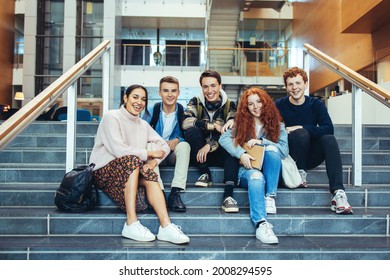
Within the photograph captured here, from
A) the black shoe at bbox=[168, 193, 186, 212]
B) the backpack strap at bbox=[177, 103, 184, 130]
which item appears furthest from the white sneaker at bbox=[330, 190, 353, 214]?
the backpack strap at bbox=[177, 103, 184, 130]

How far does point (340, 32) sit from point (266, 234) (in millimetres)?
7520

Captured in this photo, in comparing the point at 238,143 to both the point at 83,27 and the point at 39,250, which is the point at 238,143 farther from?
the point at 83,27

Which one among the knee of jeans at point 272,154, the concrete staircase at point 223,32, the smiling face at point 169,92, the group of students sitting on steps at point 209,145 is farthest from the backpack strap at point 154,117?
the concrete staircase at point 223,32

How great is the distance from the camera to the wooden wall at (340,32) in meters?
7.42

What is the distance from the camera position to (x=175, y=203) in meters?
2.60

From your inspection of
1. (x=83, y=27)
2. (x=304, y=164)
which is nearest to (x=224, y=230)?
(x=304, y=164)

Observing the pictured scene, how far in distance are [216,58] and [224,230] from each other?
9.22 metres

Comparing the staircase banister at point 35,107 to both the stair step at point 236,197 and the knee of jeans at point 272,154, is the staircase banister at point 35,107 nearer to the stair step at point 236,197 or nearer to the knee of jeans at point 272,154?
the stair step at point 236,197

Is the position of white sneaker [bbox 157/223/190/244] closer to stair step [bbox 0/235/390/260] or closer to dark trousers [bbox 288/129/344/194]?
stair step [bbox 0/235/390/260]

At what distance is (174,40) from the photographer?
16.0m

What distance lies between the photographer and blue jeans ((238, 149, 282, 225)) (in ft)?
7.88

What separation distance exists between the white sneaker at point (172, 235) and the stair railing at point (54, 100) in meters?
0.97

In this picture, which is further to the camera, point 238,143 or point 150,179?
point 238,143

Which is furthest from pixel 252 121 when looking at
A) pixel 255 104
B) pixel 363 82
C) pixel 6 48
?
pixel 6 48
